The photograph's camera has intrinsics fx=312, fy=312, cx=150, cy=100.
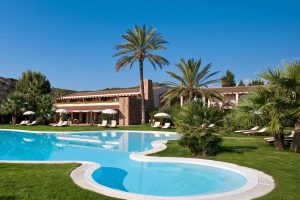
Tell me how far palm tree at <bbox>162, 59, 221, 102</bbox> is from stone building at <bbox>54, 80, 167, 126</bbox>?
6706 mm

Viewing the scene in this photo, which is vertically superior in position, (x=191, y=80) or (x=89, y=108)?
(x=191, y=80)

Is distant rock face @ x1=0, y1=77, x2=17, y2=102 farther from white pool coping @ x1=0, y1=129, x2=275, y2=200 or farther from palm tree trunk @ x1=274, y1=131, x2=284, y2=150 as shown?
palm tree trunk @ x1=274, y1=131, x2=284, y2=150

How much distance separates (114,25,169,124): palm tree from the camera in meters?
38.4

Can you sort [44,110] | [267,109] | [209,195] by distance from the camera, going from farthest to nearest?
1. [44,110]
2. [267,109]
3. [209,195]

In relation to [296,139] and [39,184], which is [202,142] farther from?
[39,184]

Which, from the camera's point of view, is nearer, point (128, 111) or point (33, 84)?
point (128, 111)

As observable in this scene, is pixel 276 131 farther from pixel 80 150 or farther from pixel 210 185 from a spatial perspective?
pixel 80 150

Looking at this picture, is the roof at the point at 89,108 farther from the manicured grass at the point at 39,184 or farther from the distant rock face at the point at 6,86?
the manicured grass at the point at 39,184

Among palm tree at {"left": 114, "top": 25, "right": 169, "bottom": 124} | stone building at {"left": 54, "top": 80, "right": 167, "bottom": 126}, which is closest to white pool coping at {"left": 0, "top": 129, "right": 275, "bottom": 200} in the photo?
palm tree at {"left": 114, "top": 25, "right": 169, "bottom": 124}

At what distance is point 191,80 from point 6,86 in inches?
1415

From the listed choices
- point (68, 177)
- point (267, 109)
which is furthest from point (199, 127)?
point (68, 177)

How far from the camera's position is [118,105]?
140 ft

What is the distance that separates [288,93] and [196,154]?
17.5 feet

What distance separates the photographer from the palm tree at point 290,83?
47.6 ft
